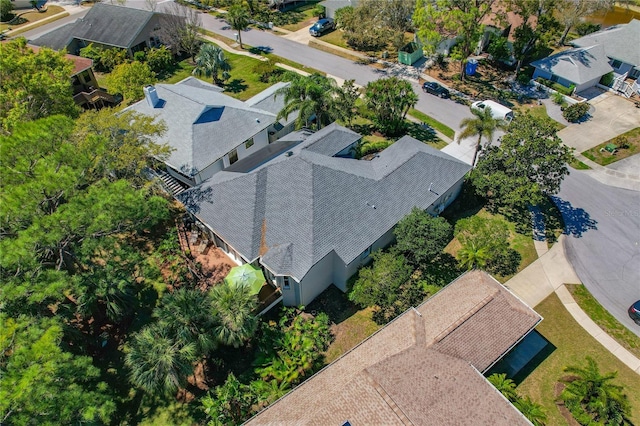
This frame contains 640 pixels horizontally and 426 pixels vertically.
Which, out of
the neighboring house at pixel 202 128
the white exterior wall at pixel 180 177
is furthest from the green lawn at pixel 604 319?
the white exterior wall at pixel 180 177

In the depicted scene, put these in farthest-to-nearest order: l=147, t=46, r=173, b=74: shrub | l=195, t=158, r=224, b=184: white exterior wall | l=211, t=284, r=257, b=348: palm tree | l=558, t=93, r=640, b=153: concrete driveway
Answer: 1. l=147, t=46, r=173, b=74: shrub
2. l=558, t=93, r=640, b=153: concrete driveway
3. l=195, t=158, r=224, b=184: white exterior wall
4. l=211, t=284, r=257, b=348: palm tree

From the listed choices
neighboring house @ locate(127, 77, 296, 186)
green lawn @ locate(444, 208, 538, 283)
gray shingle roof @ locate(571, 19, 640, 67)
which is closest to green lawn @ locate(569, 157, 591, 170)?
green lawn @ locate(444, 208, 538, 283)

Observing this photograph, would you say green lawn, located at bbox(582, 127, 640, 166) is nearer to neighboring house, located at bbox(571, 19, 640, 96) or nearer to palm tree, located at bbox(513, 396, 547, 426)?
neighboring house, located at bbox(571, 19, 640, 96)

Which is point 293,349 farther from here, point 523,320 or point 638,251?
point 638,251

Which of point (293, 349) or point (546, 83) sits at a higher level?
point (546, 83)

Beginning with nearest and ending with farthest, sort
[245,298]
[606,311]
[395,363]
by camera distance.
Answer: [395,363] → [245,298] → [606,311]

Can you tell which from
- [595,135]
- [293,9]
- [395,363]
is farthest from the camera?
[293,9]

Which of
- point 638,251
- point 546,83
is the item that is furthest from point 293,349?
point 546,83
